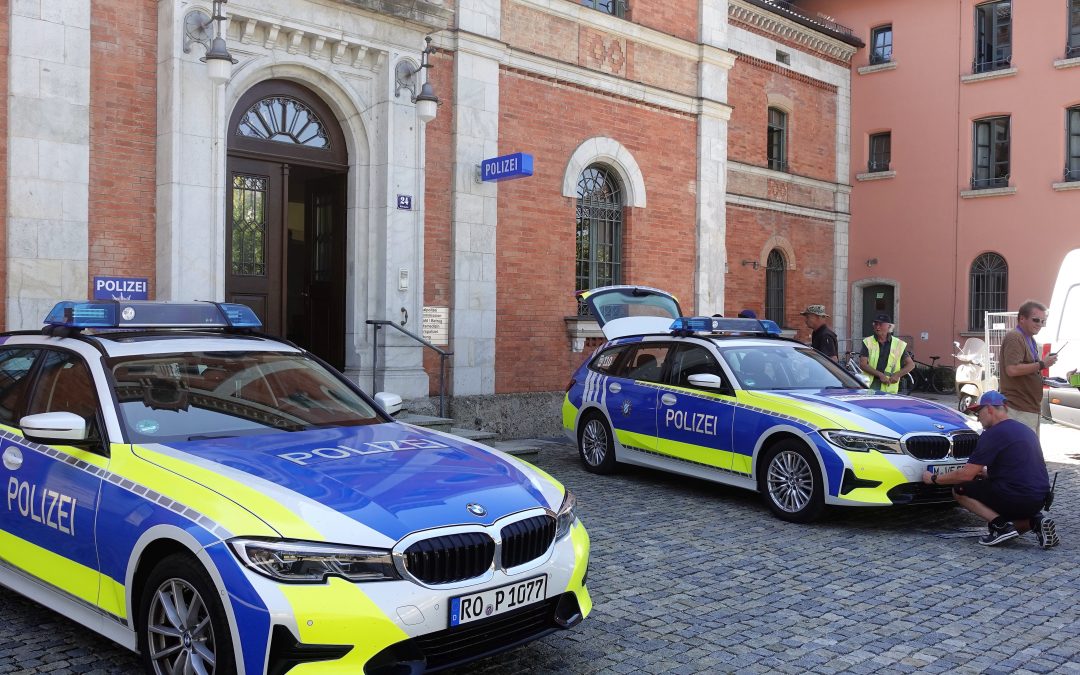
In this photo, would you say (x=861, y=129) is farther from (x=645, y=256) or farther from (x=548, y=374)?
(x=548, y=374)

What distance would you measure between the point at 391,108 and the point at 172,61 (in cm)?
287

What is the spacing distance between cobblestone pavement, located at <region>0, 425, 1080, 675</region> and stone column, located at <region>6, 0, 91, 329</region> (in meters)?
4.89

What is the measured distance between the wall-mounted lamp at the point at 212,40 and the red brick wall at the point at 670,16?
7.92 metres

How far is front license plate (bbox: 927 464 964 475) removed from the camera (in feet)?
25.2

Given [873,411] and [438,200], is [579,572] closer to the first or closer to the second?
[873,411]

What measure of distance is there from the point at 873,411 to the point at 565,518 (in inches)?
178

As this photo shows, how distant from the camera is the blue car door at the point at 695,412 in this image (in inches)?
347

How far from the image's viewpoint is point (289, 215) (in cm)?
1270

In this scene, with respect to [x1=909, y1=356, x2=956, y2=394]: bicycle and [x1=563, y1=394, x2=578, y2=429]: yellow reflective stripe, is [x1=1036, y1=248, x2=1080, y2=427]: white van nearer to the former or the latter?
[x1=563, y1=394, x2=578, y2=429]: yellow reflective stripe

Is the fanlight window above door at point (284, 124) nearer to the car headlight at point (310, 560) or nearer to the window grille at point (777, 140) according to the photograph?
the car headlight at point (310, 560)

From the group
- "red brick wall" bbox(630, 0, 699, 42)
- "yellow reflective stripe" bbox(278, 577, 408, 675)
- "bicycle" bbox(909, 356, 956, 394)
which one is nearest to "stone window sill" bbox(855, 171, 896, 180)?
"bicycle" bbox(909, 356, 956, 394)

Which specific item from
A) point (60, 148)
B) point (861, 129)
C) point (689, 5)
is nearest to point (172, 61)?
point (60, 148)

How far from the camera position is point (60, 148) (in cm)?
963

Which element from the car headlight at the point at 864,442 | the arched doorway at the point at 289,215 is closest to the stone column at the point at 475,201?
the arched doorway at the point at 289,215
